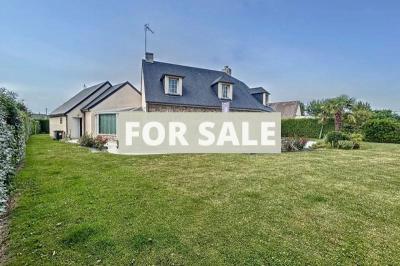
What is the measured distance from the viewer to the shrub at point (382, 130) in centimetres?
2218

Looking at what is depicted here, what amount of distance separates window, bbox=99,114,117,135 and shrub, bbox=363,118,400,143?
922 inches

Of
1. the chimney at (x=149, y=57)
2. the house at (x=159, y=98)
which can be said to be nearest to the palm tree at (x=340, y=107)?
the house at (x=159, y=98)

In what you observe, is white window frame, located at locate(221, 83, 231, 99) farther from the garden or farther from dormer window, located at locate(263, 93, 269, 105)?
the garden

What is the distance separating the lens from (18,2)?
1032cm

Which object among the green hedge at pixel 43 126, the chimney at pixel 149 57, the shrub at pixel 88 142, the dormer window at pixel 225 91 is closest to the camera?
the shrub at pixel 88 142

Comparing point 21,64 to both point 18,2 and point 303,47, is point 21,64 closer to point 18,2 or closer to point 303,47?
point 18,2

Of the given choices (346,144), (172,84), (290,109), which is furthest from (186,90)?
(290,109)

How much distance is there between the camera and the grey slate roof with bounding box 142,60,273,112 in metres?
20.4

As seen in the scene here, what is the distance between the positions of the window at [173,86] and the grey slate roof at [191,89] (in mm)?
556

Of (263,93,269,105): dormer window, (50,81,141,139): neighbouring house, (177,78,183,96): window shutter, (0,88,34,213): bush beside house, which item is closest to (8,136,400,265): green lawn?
(0,88,34,213): bush beside house

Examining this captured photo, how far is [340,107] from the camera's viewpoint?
80.3 ft

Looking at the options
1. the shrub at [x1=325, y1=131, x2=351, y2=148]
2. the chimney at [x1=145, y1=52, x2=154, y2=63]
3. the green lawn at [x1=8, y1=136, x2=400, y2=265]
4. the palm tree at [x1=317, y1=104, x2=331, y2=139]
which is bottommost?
the green lawn at [x1=8, y1=136, x2=400, y2=265]

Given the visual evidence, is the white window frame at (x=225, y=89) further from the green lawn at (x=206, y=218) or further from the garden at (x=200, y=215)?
the green lawn at (x=206, y=218)

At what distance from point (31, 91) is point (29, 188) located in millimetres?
28457
